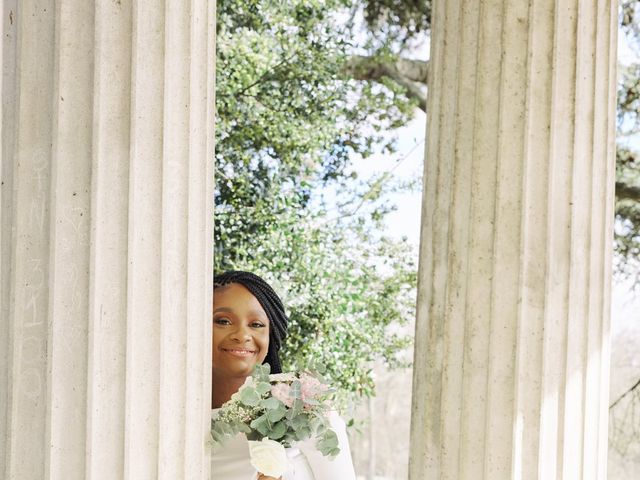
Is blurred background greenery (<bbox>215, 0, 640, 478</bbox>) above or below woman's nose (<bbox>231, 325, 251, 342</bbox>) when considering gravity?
above

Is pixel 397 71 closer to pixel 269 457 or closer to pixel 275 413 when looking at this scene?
pixel 275 413

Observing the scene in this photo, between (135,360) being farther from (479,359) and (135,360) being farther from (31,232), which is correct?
(479,359)

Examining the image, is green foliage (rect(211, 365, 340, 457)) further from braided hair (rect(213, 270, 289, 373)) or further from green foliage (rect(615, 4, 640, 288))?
green foliage (rect(615, 4, 640, 288))

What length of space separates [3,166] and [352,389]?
767cm

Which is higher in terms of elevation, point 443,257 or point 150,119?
point 150,119

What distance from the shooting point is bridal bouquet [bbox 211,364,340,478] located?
16.3ft

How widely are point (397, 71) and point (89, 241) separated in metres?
8.29

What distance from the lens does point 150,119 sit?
417cm

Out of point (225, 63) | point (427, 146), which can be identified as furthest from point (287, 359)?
point (427, 146)

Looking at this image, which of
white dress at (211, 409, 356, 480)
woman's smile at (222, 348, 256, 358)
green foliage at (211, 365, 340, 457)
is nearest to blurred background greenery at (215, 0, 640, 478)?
woman's smile at (222, 348, 256, 358)

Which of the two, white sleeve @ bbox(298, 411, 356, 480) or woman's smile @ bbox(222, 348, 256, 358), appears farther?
woman's smile @ bbox(222, 348, 256, 358)

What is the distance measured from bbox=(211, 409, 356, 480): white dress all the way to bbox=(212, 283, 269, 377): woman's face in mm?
554

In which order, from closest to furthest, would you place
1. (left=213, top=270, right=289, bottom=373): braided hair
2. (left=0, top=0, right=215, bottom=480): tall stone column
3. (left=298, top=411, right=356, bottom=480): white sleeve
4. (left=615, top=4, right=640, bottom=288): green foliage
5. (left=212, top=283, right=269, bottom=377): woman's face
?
(left=0, top=0, right=215, bottom=480): tall stone column < (left=298, top=411, right=356, bottom=480): white sleeve < (left=212, top=283, right=269, bottom=377): woman's face < (left=213, top=270, right=289, bottom=373): braided hair < (left=615, top=4, right=640, bottom=288): green foliage

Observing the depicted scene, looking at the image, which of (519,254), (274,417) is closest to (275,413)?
(274,417)
